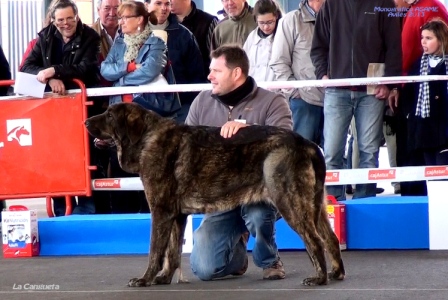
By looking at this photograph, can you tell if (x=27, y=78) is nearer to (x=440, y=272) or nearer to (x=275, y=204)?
(x=275, y=204)

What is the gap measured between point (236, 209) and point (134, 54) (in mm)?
2523

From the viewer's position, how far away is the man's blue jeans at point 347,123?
844 cm

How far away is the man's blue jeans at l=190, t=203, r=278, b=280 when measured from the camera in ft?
20.8

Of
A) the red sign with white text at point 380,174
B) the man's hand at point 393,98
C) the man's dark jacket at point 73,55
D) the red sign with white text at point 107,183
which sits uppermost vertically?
the man's dark jacket at point 73,55

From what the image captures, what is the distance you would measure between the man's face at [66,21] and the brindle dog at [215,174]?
9.28ft

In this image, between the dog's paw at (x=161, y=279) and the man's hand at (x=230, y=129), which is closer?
the man's hand at (x=230, y=129)

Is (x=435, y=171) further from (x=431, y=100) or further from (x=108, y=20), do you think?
(x=108, y=20)

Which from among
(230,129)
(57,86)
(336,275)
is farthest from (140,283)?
(57,86)

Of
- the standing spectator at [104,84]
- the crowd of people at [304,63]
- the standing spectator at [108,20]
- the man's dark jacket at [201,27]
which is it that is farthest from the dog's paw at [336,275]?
the standing spectator at [108,20]

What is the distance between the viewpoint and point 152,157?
6.05 meters

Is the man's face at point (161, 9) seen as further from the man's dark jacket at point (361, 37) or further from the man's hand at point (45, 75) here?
the man's dark jacket at point (361, 37)

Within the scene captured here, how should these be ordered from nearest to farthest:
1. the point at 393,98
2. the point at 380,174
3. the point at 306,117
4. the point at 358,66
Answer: the point at 380,174 < the point at 358,66 < the point at 393,98 < the point at 306,117

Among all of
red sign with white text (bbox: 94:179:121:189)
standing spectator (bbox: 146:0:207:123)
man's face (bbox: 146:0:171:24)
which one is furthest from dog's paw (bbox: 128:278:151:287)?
man's face (bbox: 146:0:171:24)

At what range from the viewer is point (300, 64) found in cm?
916
